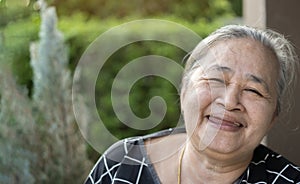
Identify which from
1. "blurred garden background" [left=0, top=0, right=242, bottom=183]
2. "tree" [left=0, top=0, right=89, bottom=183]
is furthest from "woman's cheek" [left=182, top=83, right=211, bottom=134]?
"tree" [left=0, top=0, right=89, bottom=183]

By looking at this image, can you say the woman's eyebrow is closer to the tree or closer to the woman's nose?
the woman's nose

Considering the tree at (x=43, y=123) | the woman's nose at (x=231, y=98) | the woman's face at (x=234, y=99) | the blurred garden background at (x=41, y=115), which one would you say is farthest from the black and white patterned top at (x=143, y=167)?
the tree at (x=43, y=123)

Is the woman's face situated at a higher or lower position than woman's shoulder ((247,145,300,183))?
higher

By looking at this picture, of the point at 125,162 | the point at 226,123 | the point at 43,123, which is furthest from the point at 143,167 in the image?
the point at 43,123

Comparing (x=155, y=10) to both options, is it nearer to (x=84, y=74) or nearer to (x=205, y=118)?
(x=84, y=74)

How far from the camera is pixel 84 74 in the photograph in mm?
4035

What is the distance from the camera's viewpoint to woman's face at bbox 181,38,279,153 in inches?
90.6

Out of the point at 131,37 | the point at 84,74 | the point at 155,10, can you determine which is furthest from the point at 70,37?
the point at 155,10

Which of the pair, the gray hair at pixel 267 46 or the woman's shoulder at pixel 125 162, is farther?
the woman's shoulder at pixel 125 162

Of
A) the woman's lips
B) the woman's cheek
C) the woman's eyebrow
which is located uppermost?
the woman's eyebrow

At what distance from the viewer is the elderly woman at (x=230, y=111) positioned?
2309mm

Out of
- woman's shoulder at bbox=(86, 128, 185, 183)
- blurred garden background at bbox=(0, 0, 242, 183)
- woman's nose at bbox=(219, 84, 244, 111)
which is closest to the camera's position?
woman's nose at bbox=(219, 84, 244, 111)

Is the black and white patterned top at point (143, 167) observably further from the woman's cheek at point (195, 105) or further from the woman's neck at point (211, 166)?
the woman's cheek at point (195, 105)

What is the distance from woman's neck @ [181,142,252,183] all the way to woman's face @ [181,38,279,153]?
0.05m
